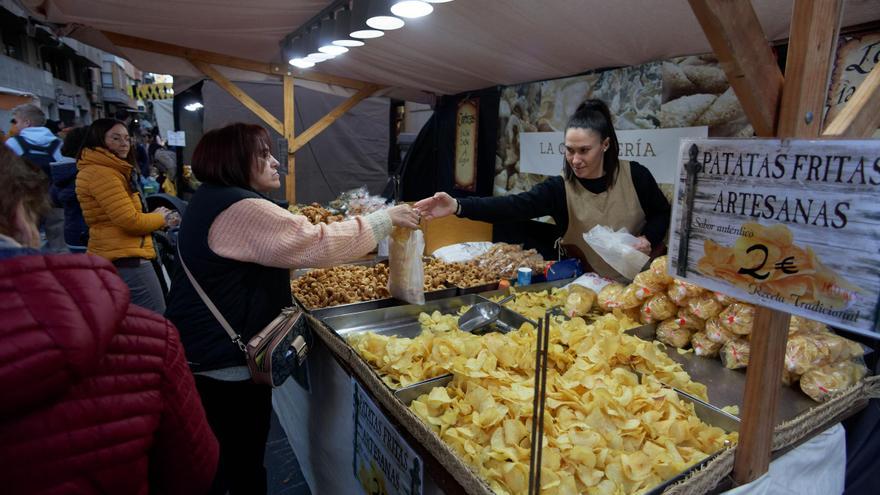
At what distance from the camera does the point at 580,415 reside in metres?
1.32

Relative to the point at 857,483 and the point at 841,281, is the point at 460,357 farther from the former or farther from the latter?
the point at 857,483

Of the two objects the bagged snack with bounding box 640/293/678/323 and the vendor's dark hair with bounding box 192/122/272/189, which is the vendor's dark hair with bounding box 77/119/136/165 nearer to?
the vendor's dark hair with bounding box 192/122/272/189

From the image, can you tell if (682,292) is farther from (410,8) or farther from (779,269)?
(410,8)

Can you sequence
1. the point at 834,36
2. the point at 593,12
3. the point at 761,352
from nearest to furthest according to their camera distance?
the point at 834,36 → the point at 761,352 → the point at 593,12

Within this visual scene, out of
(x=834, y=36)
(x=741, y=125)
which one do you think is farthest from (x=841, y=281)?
(x=741, y=125)

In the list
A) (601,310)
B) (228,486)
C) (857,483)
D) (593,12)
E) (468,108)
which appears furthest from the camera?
(468,108)

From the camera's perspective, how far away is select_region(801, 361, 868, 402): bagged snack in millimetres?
1534

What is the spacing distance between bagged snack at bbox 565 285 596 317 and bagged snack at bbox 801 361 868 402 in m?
0.88

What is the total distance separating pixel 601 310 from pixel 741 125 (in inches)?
69.8

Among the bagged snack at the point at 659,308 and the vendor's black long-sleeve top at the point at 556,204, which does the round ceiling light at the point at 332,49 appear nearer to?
the vendor's black long-sleeve top at the point at 556,204

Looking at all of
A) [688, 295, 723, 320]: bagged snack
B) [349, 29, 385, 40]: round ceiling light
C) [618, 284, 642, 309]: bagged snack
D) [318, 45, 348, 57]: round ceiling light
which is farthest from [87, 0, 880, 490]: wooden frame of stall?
[318, 45, 348, 57]: round ceiling light

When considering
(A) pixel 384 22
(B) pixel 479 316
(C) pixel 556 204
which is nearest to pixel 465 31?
(A) pixel 384 22

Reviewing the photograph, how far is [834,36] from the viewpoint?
891mm

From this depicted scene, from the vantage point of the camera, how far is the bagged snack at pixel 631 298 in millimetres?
2104
